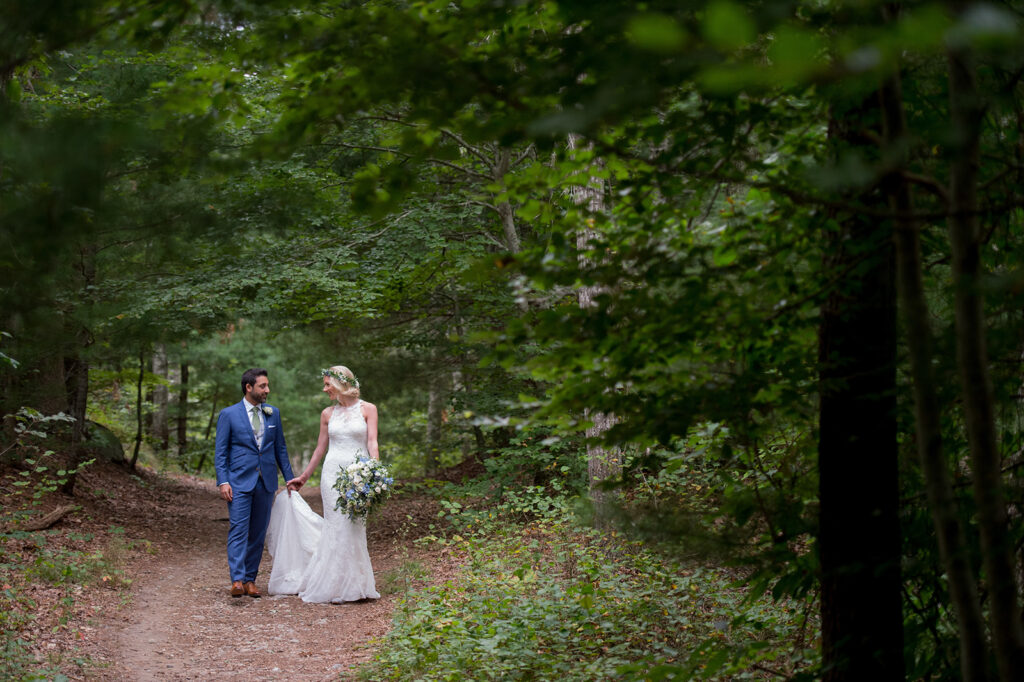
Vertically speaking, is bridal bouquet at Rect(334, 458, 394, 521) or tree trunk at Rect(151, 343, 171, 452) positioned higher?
tree trunk at Rect(151, 343, 171, 452)

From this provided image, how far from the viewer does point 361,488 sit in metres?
8.80

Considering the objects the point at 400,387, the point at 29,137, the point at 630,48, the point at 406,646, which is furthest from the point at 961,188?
the point at 400,387

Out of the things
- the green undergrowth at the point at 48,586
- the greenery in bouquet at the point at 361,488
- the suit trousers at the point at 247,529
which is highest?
the greenery in bouquet at the point at 361,488

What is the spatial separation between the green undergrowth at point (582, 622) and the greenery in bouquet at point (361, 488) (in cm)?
142

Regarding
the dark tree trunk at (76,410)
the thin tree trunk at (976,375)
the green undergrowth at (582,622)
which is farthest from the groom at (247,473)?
the thin tree trunk at (976,375)

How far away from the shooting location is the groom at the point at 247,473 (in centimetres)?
853

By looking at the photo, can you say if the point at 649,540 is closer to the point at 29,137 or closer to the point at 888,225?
the point at 888,225

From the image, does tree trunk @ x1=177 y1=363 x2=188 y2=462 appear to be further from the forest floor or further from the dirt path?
the dirt path

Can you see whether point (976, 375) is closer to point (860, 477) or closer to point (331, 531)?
point (860, 477)

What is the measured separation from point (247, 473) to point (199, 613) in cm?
155

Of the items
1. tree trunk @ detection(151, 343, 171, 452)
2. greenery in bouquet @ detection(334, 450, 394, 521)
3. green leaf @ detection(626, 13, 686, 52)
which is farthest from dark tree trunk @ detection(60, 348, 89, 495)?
green leaf @ detection(626, 13, 686, 52)

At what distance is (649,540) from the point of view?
135 inches

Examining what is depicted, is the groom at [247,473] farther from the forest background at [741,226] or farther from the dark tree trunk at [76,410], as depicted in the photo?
the forest background at [741,226]

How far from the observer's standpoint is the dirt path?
20.1 ft
